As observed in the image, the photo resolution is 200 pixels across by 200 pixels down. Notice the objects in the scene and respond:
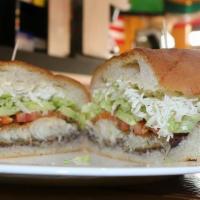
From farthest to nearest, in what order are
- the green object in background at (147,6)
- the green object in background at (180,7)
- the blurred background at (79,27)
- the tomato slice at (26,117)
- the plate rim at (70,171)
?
the green object in background at (180,7) → the green object in background at (147,6) → the blurred background at (79,27) → the tomato slice at (26,117) → the plate rim at (70,171)

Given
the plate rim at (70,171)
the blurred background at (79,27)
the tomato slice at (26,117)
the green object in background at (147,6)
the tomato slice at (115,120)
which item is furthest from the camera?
the green object in background at (147,6)

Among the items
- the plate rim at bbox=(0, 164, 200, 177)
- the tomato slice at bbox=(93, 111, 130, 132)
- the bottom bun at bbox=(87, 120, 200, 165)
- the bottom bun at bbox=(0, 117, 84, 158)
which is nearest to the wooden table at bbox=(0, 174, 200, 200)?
the plate rim at bbox=(0, 164, 200, 177)

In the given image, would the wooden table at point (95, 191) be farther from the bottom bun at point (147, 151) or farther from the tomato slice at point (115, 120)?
the tomato slice at point (115, 120)

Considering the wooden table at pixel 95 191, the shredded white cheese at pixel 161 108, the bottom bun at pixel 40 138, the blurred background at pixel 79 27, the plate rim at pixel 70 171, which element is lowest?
the bottom bun at pixel 40 138

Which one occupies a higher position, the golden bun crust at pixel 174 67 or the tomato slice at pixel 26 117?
the golden bun crust at pixel 174 67

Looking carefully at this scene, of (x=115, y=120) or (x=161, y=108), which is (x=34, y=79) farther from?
(x=161, y=108)

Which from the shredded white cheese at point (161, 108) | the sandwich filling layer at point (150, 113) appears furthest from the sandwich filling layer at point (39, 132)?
the shredded white cheese at point (161, 108)
